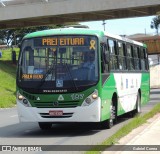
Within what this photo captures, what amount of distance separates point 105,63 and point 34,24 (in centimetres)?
3802

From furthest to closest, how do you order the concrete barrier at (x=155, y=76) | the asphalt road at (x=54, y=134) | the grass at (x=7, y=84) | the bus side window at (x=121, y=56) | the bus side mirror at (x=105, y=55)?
the concrete barrier at (x=155, y=76) → the grass at (x=7, y=84) → the bus side window at (x=121, y=56) → the bus side mirror at (x=105, y=55) → the asphalt road at (x=54, y=134)

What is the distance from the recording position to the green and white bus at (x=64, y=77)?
1409 cm

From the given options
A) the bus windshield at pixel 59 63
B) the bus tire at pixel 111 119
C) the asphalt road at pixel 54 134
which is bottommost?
the asphalt road at pixel 54 134

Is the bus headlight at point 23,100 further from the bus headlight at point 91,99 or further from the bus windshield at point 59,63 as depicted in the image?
the bus headlight at point 91,99

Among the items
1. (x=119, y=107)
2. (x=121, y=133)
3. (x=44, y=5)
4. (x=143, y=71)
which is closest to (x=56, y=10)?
(x=44, y=5)

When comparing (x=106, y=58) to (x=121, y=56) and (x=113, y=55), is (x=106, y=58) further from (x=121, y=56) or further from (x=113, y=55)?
(x=121, y=56)

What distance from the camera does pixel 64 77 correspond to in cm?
1426

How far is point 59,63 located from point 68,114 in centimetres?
140

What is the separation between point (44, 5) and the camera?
44344 millimetres

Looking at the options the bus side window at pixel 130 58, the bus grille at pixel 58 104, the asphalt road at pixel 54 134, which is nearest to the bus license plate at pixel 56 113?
the bus grille at pixel 58 104

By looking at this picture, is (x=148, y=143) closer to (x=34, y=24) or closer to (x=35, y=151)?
(x=35, y=151)

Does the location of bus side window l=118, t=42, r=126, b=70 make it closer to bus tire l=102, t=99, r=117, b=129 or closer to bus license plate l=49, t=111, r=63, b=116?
bus tire l=102, t=99, r=117, b=129

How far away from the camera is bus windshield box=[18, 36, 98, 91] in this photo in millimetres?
14211

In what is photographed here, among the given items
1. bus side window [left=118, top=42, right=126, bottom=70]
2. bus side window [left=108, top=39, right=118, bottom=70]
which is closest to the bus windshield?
bus side window [left=108, top=39, right=118, bottom=70]
